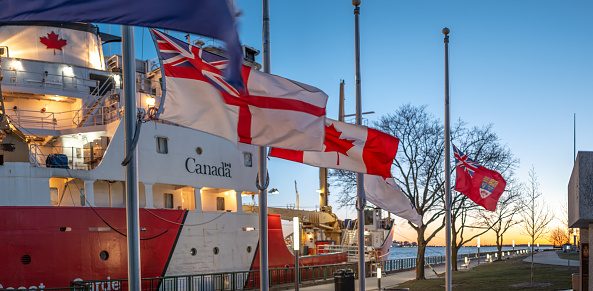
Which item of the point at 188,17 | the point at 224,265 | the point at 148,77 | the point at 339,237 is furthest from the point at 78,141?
the point at 339,237

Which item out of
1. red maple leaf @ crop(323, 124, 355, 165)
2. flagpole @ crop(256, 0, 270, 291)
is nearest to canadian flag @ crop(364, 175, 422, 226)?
red maple leaf @ crop(323, 124, 355, 165)

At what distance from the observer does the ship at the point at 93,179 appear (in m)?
19.6

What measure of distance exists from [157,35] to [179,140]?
15002 millimetres

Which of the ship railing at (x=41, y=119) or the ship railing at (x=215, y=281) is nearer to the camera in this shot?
the ship railing at (x=215, y=281)

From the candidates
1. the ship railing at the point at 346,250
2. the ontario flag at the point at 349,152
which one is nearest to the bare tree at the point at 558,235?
the ship railing at the point at 346,250

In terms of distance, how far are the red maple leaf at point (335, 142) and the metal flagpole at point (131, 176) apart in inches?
234

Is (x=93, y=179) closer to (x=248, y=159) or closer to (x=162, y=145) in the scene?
(x=162, y=145)

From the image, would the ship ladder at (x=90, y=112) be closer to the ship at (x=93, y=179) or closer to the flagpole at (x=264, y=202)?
the ship at (x=93, y=179)

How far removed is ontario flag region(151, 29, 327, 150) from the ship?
6395 mm

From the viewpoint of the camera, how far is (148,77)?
28.0 m

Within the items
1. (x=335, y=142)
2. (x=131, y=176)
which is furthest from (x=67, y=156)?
(x=131, y=176)

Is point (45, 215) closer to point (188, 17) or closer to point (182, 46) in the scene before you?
point (182, 46)

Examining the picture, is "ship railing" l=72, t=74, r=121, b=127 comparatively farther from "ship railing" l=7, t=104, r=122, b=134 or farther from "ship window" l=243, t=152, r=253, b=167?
"ship window" l=243, t=152, r=253, b=167

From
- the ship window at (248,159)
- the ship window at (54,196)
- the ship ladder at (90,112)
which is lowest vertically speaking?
the ship window at (54,196)
